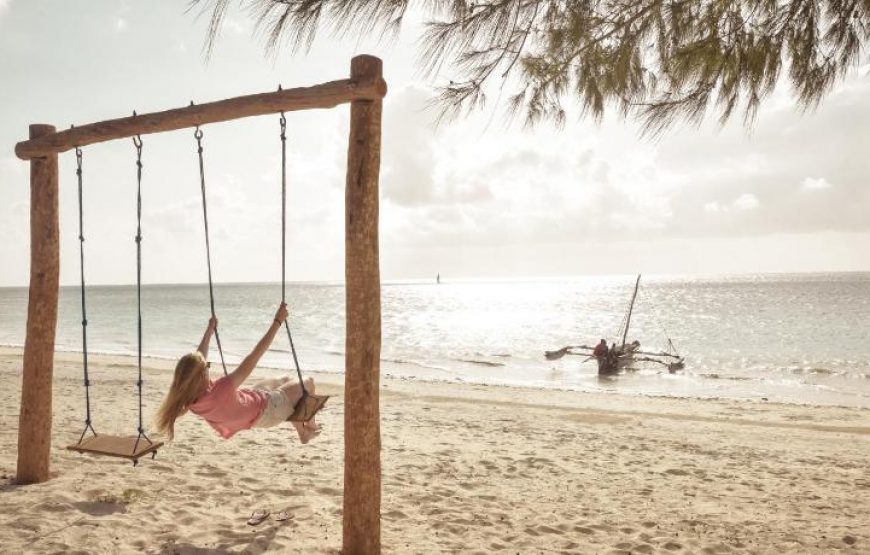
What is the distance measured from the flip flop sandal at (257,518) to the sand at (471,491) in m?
0.06

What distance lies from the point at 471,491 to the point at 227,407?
2.80 m

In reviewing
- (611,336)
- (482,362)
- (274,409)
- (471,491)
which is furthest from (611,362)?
(611,336)

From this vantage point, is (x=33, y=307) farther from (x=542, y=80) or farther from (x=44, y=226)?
(x=542, y=80)

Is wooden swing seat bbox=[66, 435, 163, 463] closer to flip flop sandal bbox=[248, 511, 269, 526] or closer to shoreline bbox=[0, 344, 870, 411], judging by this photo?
flip flop sandal bbox=[248, 511, 269, 526]

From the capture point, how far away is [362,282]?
376cm

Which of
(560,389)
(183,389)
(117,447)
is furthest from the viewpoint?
(560,389)

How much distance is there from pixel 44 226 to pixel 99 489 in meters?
2.31

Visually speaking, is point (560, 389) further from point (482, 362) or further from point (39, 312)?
point (39, 312)

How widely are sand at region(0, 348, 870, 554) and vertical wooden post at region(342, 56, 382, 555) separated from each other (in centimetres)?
97

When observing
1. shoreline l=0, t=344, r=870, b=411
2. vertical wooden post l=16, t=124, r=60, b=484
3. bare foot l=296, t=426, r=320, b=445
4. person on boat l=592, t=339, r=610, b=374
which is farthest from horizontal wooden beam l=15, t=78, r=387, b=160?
person on boat l=592, t=339, r=610, b=374

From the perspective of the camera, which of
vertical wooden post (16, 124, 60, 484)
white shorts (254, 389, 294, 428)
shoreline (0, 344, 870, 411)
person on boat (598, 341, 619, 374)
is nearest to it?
white shorts (254, 389, 294, 428)

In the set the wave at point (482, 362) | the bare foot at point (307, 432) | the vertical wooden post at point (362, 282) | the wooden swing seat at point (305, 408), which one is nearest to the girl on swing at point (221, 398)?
the wooden swing seat at point (305, 408)

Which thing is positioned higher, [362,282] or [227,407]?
[362,282]

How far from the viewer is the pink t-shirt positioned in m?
4.09
